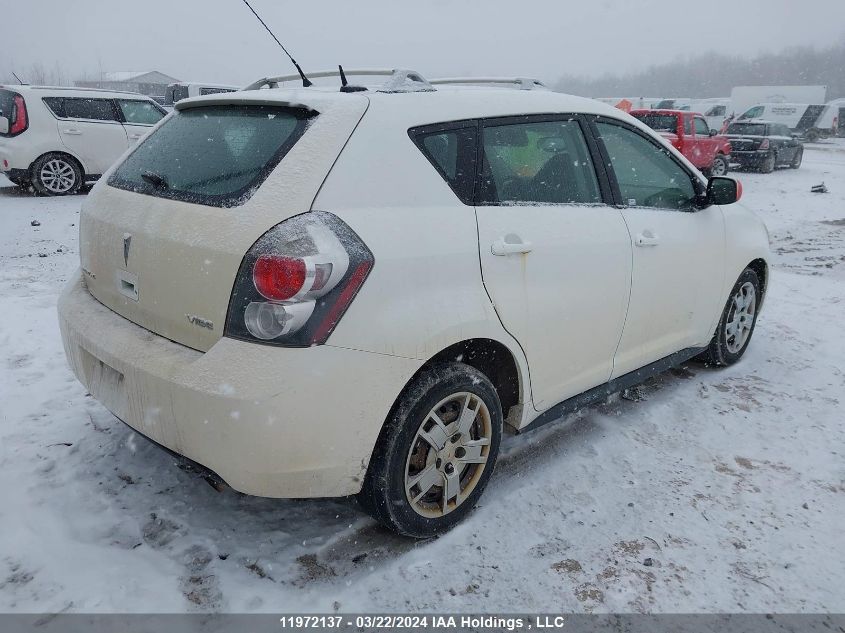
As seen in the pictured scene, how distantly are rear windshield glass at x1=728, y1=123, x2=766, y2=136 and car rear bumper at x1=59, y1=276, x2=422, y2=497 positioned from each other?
2042cm

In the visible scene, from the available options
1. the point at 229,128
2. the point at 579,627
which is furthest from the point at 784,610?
the point at 229,128

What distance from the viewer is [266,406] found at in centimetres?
197

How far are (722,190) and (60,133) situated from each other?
33.1 ft

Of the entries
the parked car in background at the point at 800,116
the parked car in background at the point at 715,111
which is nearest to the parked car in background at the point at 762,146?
Result: the parked car in background at the point at 715,111

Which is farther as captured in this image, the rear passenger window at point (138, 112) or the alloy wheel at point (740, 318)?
the rear passenger window at point (138, 112)

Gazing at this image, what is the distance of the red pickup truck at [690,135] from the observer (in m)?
15.2

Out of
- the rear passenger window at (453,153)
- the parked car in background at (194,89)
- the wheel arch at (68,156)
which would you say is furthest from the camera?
the parked car in background at (194,89)

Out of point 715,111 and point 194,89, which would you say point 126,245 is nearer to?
point 194,89

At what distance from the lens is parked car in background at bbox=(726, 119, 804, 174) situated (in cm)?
1839

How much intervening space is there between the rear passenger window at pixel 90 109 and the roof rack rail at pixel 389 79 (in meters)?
8.56

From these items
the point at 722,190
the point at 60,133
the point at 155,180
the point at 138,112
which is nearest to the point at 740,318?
the point at 722,190

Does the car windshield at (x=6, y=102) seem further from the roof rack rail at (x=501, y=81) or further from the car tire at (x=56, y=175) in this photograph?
the roof rack rail at (x=501, y=81)

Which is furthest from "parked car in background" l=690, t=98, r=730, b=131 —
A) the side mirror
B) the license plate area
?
the license plate area

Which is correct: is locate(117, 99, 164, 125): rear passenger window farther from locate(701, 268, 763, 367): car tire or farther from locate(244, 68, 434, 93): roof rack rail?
locate(701, 268, 763, 367): car tire
